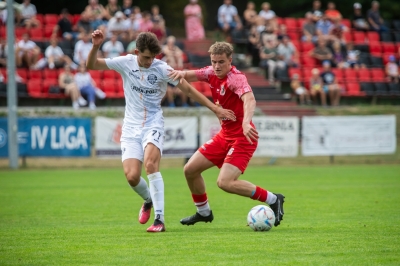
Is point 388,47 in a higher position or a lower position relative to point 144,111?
lower

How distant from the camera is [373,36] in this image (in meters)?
28.1

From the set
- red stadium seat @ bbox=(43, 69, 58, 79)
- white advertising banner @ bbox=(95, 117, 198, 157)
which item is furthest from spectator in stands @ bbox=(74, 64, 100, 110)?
white advertising banner @ bbox=(95, 117, 198, 157)

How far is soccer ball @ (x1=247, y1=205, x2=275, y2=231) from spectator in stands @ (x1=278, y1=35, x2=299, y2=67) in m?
17.0

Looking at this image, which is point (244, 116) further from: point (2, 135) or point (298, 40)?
point (298, 40)

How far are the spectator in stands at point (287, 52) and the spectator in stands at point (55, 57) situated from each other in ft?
24.5

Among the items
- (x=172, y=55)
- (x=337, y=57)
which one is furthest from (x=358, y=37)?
(x=172, y=55)

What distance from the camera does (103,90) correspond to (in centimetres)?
2197

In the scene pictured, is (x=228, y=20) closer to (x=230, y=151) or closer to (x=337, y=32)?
(x=337, y=32)

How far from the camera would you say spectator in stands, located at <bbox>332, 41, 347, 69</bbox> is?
25750mm

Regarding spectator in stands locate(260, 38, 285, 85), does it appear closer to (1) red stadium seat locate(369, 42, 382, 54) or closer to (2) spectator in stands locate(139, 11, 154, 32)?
(2) spectator in stands locate(139, 11, 154, 32)

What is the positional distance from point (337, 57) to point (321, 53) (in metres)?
0.83

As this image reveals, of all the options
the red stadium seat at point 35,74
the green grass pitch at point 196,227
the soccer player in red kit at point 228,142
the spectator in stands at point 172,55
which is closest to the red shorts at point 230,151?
the soccer player in red kit at point 228,142

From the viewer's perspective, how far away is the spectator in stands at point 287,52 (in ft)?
81.0

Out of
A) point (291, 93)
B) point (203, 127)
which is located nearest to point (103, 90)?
point (203, 127)
